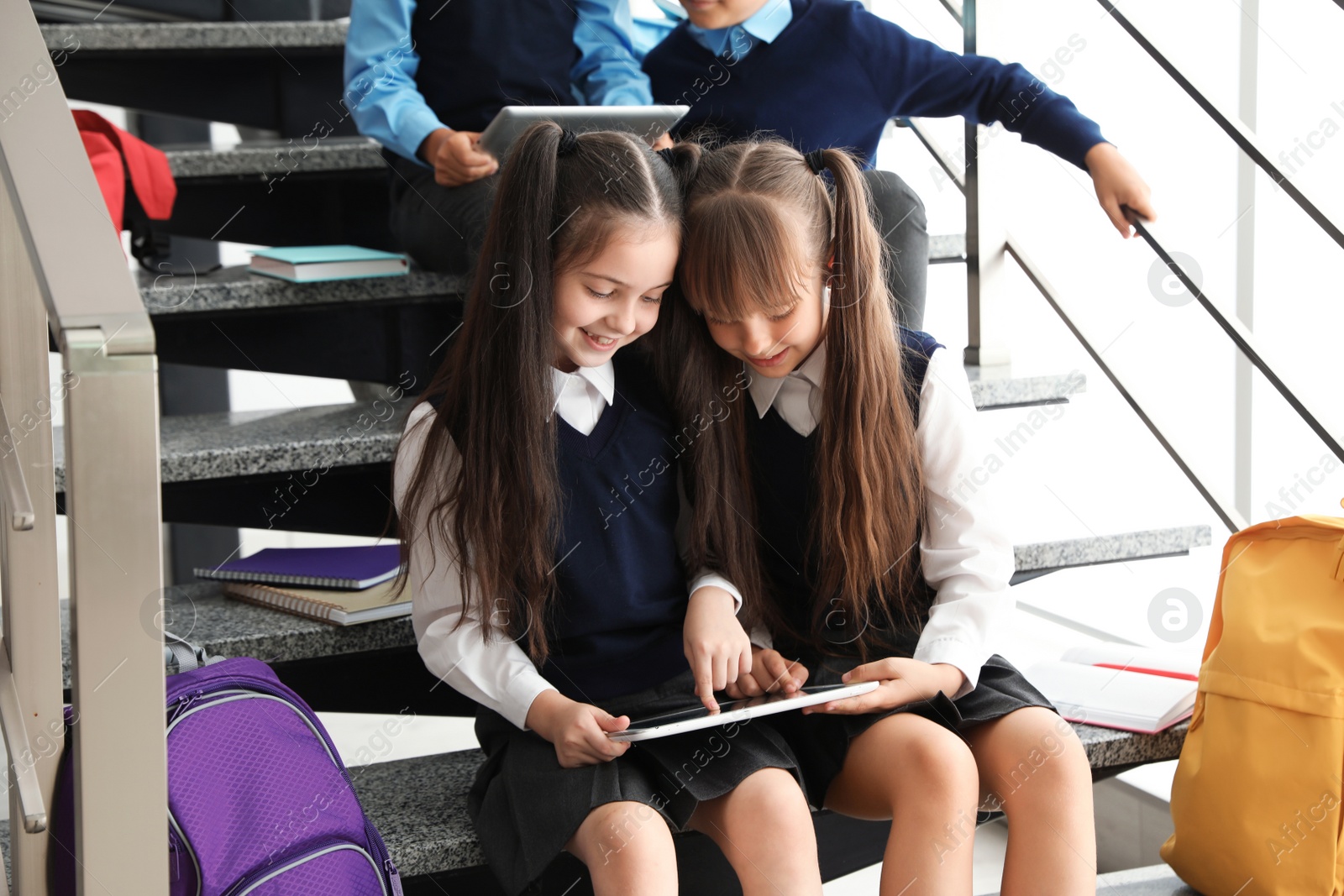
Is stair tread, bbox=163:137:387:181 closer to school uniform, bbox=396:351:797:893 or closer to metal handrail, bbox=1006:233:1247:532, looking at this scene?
school uniform, bbox=396:351:797:893

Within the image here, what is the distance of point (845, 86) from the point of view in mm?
1710

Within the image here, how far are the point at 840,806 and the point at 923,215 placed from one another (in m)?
0.83

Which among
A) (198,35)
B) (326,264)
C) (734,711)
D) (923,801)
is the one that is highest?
(198,35)

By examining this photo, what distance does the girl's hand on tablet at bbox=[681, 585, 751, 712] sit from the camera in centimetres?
112

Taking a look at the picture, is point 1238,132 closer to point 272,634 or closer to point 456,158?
point 456,158

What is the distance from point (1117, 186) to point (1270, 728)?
66 cm

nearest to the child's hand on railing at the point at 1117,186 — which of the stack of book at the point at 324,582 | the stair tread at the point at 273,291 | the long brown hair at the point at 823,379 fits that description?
the long brown hair at the point at 823,379

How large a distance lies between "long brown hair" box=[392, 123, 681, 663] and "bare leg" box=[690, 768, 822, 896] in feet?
0.83

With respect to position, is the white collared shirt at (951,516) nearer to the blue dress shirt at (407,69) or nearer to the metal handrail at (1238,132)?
the metal handrail at (1238,132)

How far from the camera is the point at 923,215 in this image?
163cm

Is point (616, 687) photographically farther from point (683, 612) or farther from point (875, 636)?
point (875, 636)

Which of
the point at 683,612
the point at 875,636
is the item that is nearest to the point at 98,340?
the point at 683,612

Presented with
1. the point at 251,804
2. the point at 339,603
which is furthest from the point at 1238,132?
the point at 251,804

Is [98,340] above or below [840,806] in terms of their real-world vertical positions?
above
